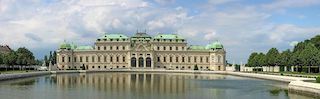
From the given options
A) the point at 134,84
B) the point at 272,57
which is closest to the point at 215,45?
the point at 272,57

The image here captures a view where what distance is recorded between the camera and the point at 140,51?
148 meters

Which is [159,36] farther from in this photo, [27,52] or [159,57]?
[27,52]

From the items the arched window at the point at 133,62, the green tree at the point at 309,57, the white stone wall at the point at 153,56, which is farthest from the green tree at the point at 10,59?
the green tree at the point at 309,57

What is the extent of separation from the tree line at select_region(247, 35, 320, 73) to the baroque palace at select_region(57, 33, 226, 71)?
23.7 meters

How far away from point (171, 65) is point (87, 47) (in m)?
28.4

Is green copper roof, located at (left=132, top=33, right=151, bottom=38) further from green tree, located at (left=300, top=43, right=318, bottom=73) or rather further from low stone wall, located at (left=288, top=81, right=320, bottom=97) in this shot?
low stone wall, located at (left=288, top=81, right=320, bottom=97)

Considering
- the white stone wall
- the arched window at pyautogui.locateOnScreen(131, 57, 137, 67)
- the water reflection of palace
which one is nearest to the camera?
the water reflection of palace

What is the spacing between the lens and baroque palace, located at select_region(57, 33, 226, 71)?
14925 cm

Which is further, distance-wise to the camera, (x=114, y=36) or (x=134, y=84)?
(x=114, y=36)

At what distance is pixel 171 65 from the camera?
151 meters

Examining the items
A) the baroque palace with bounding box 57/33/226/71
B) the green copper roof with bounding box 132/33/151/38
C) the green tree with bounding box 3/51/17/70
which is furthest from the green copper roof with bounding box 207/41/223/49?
the green tree with bounding box 3/51/17/70

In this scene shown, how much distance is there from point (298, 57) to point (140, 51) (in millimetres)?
66248

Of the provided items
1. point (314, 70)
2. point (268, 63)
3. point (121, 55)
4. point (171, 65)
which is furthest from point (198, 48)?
point (314, 70)

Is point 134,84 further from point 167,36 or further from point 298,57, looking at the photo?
point 167,36
